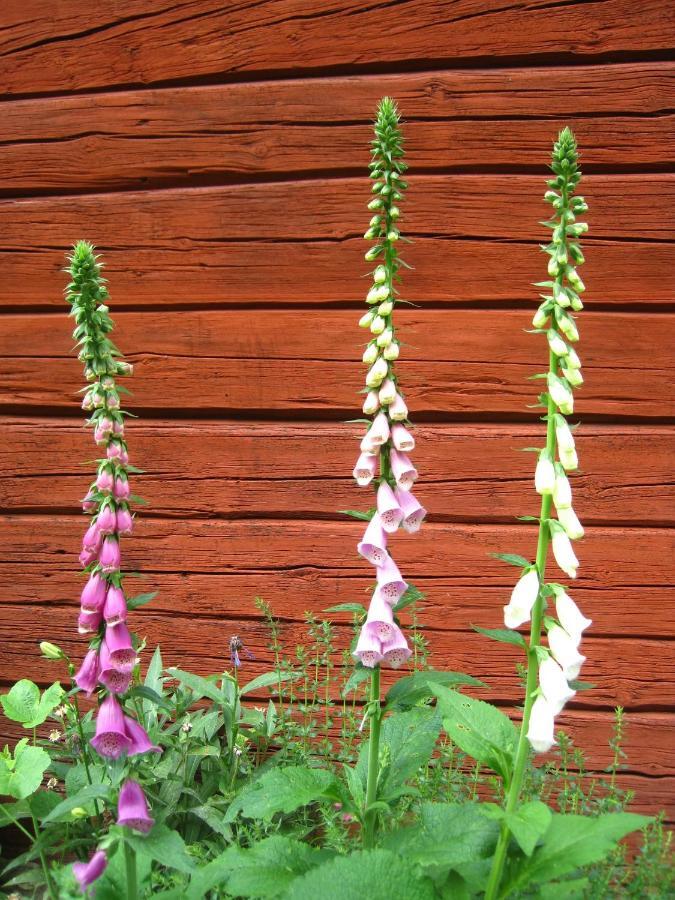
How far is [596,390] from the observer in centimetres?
279

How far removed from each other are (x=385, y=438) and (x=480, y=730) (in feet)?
2.22

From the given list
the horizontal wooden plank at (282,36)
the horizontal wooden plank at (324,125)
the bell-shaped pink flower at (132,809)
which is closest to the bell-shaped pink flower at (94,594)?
the bell-shaped pink flower at (132,809)

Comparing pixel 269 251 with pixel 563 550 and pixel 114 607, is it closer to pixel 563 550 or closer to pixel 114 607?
pixel 114 607

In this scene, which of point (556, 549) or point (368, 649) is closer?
point (556, 549)

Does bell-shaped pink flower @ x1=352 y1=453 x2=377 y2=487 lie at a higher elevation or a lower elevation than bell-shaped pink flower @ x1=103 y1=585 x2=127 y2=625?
higher

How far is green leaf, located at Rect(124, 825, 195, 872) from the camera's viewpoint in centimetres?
157

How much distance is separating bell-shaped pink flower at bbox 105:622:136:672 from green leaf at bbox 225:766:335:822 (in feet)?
1.34

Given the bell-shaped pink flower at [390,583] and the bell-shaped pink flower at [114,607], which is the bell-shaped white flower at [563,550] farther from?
the bell-shaped pink flower at [114,607]

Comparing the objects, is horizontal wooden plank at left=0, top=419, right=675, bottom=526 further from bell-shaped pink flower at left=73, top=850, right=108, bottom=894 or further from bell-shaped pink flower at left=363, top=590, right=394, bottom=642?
bell-shaped pink flower at left=73, top=850, right=108, bottom=894

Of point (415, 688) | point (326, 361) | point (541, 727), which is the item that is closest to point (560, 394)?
point (541, 727)

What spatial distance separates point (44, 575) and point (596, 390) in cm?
231

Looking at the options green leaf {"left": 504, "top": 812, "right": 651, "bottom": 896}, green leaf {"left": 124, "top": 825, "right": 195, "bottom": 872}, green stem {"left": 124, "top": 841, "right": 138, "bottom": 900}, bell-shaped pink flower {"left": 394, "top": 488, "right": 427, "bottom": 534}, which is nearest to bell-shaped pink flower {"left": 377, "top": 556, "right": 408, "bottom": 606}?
bell-shaped pink flower {"left": 394, "top": 488, "right": 427, "bottom": 534}

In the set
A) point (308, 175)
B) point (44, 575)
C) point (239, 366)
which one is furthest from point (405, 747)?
point (308, 175)

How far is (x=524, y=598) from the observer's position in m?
1.52
